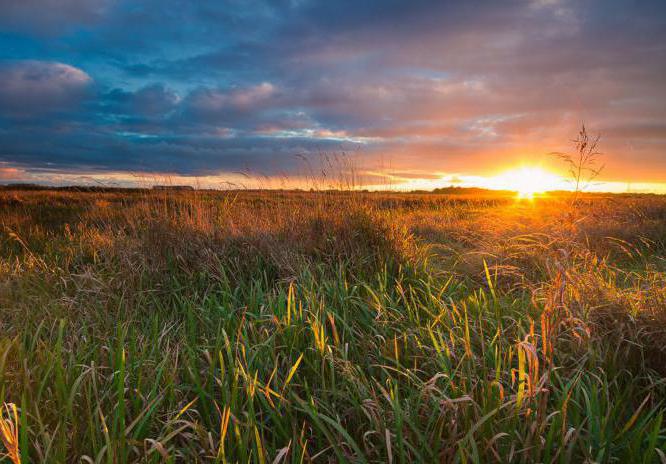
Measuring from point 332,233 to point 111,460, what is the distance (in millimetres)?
3796

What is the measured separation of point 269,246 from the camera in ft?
16.1

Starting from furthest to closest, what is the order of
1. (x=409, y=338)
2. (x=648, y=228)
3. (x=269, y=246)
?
(x=648, y=228) < (x=269, y=246) < (x=409, y=338)

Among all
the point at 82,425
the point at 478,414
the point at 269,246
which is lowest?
the point at 82,425

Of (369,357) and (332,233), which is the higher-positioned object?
(332,233)

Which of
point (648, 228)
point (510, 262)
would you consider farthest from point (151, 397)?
point (648, 228)

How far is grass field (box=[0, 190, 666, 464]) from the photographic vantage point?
195cm

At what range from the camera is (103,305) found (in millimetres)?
4211

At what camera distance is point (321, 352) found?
2.58 meters

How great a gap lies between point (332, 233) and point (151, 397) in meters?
3.27

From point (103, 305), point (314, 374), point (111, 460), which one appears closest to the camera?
point (111, 460)

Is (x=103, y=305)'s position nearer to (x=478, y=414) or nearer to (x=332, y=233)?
(x=332, y=233)

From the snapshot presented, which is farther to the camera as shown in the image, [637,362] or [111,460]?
[637,362]

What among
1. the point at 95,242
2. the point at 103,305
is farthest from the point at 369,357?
the point at 95,242

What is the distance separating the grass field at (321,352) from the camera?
1.95m
